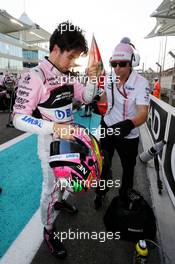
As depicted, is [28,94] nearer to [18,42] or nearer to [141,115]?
[141,115]

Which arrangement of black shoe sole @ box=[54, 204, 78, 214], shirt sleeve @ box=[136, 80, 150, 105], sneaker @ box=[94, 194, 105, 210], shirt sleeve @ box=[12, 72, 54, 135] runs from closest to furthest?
shirt sleeve @ box=[12, 72, 54, 135], shirt sleeve @ box=[136, 80, 150, 105], black shoe sole @ box=[54, 204, 78, 214], sneaker @ box=[94, 194, 105, 210]

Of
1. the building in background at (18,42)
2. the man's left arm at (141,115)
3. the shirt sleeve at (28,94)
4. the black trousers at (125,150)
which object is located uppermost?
the building in background at (18,42)

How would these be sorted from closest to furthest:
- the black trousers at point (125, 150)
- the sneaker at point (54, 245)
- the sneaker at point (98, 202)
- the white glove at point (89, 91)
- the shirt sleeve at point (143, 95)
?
the white glove at point (89, 91) → the sneaker at point (54, 245) → the shirt sleeve at point (143, 95) → the black trousers at point (125, 150) → the sneaker at point (98, 202)

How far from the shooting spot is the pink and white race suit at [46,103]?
185 centimetres

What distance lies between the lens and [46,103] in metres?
1.97

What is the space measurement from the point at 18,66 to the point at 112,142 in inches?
2198

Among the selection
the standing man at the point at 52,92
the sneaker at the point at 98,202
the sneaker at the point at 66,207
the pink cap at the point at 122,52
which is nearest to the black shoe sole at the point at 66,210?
the sneaker at the point at 66,207

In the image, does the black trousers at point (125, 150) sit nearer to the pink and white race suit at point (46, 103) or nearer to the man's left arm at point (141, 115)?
the man's left arm at point (141, 115)

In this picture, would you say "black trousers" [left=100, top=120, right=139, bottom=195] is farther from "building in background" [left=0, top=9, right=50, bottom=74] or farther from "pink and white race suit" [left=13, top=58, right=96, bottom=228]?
"building in background" [left=0, top=9, right=50, bottom=74]

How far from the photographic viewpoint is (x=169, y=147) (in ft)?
12.2

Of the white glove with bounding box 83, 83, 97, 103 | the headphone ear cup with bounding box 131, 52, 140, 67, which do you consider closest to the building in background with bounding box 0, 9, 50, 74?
the headphone ear cup with bounding box 131, 52, 140, 67

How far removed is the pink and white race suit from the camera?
6.07ft

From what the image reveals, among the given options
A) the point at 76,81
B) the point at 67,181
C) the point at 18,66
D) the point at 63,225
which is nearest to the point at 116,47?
the point at 76,81

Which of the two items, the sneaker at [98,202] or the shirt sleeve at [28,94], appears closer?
the shirt sleeve at [28,94]
